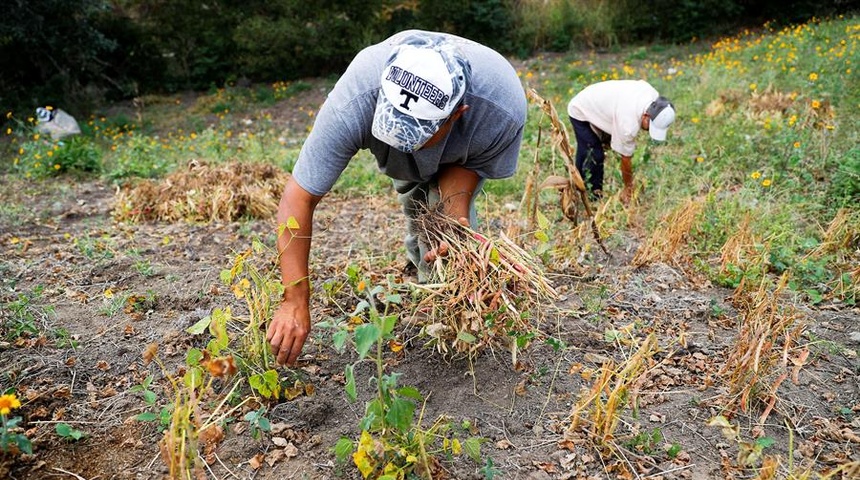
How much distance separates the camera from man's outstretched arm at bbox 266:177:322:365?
1.83 meters

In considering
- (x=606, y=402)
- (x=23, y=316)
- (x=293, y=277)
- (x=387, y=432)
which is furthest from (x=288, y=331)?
(x=23, y=316)

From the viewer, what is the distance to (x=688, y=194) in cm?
391

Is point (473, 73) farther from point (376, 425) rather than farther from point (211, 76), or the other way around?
point (211, 76)

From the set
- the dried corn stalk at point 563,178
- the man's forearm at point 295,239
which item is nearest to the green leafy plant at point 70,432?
the man's forearm at point 295,239

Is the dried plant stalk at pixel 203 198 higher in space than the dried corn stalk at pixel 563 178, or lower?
lower

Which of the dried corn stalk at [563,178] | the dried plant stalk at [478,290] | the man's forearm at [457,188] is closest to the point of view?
the dried plant stalk at [478,290]

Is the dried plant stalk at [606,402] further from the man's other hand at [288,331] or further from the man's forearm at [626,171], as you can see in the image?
the man's forearm at [626,171]

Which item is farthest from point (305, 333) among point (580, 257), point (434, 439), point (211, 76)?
point (211, 76)

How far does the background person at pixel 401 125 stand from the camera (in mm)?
1732

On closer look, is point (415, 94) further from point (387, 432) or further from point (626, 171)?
point (626, 171)

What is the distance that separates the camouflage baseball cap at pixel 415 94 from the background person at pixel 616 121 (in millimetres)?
2437

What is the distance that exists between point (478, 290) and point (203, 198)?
2.81 metres

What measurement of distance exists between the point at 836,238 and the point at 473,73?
8.58 ft

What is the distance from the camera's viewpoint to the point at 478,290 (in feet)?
6.34
